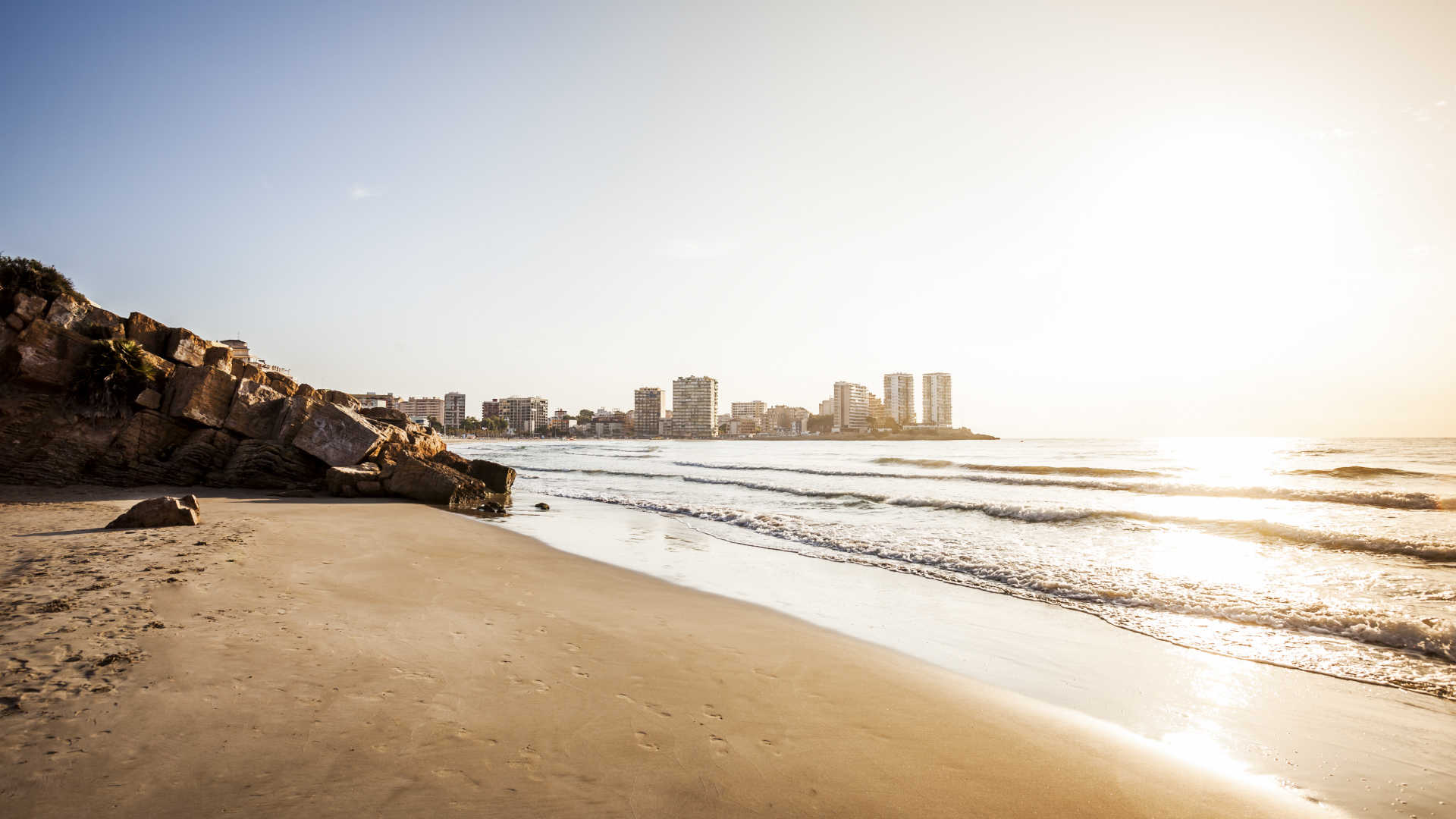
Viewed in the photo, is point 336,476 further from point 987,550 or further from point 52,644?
point 987,550

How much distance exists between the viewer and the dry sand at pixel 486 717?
8.80 feet

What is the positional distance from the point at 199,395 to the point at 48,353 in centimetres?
254

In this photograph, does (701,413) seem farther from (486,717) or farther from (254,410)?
(486,717)

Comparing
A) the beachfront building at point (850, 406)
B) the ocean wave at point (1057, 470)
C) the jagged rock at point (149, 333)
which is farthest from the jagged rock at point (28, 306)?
the beachfront building at point (850, 406)

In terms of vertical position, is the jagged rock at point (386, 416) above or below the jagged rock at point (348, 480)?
above

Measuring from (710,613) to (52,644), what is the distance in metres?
5.04

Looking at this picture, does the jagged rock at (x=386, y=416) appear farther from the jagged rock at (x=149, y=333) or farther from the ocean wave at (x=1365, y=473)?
the ocean wave at (x=1365, y=473)

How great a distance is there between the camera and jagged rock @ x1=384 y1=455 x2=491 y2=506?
15.1 m

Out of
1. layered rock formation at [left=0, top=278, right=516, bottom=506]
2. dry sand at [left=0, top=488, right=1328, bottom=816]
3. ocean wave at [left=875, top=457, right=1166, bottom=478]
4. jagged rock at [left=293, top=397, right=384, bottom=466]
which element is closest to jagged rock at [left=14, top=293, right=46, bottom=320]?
layered rock formation at [left=0, top=278, right=516, bottom=506]

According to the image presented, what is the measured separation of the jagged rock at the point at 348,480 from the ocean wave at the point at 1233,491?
62.6ft

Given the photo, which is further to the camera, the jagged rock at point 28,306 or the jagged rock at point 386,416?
the jagged rock at point 386,416

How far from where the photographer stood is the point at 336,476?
47.9 ft

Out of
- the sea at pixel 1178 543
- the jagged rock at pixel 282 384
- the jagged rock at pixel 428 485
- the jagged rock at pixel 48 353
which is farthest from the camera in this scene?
the jagged rock at pixel 282 384

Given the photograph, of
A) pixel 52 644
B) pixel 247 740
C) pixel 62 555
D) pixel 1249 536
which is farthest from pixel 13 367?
pixel 1249 536
